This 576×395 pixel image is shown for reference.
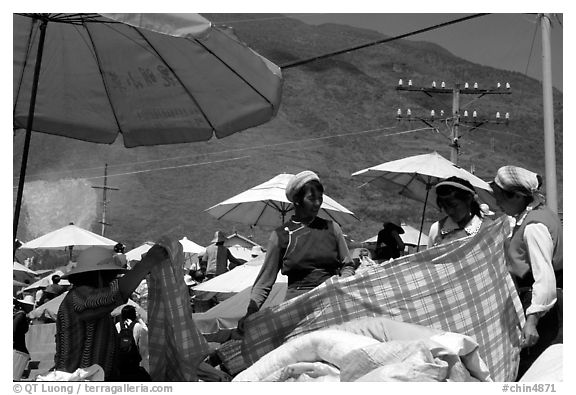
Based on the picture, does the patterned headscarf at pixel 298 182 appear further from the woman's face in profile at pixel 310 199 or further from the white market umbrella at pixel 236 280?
the white market umbrella at pixel 236 280

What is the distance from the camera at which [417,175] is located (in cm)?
1338

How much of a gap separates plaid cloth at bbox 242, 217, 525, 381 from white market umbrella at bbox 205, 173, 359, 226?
9.26m

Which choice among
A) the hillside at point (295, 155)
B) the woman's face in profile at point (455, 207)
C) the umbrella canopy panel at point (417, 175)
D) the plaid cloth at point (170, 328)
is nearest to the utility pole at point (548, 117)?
the umbrella canopy panel at point (417, 175)

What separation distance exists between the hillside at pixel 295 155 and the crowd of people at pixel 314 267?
59.2m

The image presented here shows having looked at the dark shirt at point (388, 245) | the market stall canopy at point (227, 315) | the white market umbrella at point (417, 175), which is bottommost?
the dark shirt at point (388, 245)

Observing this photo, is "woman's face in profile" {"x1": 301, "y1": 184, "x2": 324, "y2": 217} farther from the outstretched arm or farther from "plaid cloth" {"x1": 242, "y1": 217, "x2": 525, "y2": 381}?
the outstretched arm

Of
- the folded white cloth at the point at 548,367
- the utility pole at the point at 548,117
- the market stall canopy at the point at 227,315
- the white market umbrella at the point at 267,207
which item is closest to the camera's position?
the folded white cloth at the point at 548,367

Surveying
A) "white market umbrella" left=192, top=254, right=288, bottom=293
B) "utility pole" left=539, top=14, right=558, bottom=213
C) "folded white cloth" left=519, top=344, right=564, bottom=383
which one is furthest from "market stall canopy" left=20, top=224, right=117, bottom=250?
"folded white cloth" left=519, top=344, right=564, bottom=383

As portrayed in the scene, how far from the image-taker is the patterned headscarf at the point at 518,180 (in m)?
4.61

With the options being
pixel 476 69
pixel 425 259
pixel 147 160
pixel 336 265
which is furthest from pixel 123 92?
pixel 476 69

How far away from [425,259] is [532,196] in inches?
27.5

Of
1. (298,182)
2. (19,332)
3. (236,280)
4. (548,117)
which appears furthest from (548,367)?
(548,117)

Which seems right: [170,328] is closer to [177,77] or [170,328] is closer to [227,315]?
[177,77]
